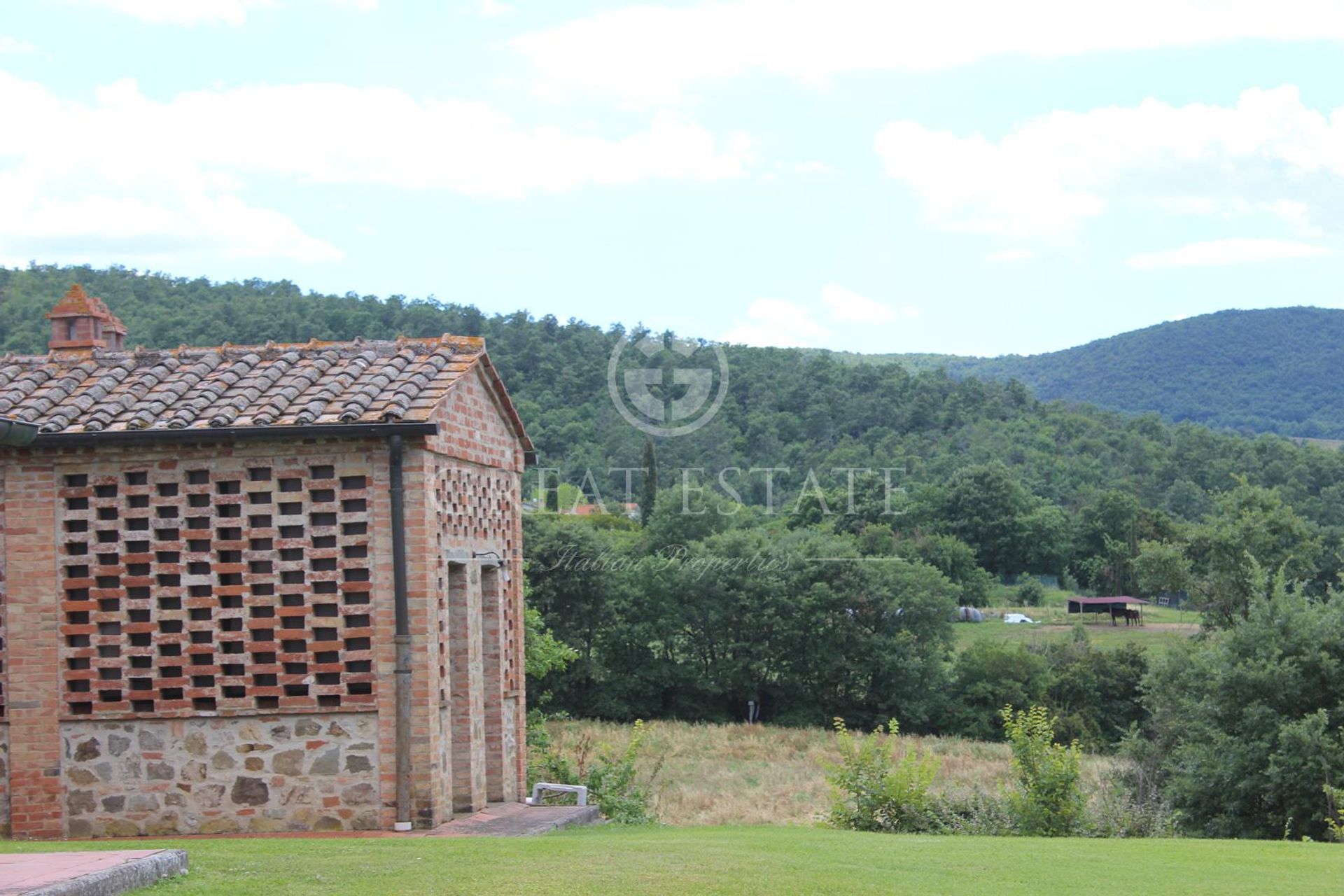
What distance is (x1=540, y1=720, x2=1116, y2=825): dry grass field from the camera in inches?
1039

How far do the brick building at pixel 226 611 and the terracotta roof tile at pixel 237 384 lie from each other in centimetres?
4

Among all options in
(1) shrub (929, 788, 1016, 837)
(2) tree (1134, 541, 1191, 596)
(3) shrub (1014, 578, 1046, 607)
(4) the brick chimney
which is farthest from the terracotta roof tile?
(3) shrub (1014, 578, 1046, 607)

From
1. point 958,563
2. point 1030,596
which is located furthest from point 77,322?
point 1030,596

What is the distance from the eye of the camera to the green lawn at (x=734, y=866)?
7805 mm

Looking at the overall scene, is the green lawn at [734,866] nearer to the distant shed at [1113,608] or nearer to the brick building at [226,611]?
the brick building at [226,611]

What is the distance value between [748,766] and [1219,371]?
13677 cm

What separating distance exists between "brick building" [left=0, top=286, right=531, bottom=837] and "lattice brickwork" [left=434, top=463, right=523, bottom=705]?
8 centimetres

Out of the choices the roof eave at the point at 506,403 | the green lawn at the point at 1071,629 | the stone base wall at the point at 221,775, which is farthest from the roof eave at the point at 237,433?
the green lawn at the point at 1071,629

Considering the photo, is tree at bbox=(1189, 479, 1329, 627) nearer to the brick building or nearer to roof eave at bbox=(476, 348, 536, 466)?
roof eave at bbox=(476, 348, 536, 466)

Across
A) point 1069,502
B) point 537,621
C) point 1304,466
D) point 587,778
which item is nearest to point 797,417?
point 1069,502

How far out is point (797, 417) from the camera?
85.3m

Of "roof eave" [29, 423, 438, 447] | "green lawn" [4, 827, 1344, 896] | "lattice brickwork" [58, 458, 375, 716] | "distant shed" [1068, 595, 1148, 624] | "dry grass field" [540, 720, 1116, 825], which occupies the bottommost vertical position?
"dry grass field" [540, 720, 1116, 825]

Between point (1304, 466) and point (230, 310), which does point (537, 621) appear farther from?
point (1304, 466)

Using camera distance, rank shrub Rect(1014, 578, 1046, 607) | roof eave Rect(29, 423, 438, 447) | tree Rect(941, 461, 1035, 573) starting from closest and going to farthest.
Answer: roof eave Rect(29, 423, 438, 447)
shrub Rect(1014, 578, 1046, 607)
tree Rect(941, 461, 1035, 573)
